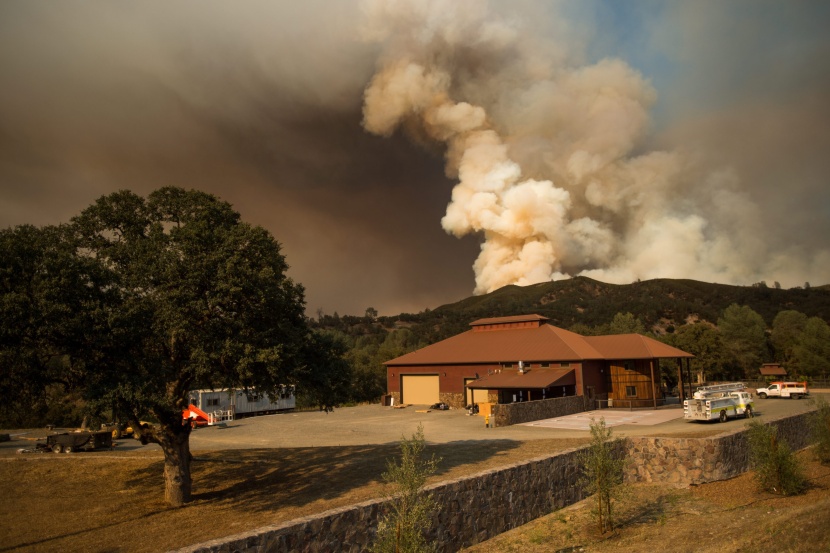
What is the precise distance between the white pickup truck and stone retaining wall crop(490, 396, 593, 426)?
81.7 ft

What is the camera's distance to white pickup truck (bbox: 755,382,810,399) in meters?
51.4

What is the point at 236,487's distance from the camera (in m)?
20.2

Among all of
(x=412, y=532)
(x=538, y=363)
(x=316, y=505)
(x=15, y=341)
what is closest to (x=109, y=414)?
(x=15, y=341)

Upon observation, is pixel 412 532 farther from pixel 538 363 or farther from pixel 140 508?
pixel 538 363

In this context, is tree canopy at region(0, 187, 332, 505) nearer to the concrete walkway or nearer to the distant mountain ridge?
the concrete walkway

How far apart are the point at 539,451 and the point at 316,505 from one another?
34.9 feet

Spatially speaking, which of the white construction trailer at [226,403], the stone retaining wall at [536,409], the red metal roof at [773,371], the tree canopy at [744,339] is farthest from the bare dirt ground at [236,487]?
the tree canopy at [744,339]

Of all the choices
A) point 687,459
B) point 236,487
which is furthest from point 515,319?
point 236,487

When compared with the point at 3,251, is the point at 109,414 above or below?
below

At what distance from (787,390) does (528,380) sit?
30.3m

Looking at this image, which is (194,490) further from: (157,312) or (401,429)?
(401,429)

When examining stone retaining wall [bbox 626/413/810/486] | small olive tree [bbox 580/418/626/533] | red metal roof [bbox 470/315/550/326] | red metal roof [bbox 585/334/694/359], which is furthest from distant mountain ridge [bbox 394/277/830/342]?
small olive tree [bbox 580/418/626/533]

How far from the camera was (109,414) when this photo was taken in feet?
53.9

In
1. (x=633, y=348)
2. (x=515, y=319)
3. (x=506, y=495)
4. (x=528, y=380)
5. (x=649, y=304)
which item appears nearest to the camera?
(x=506, y=495)
